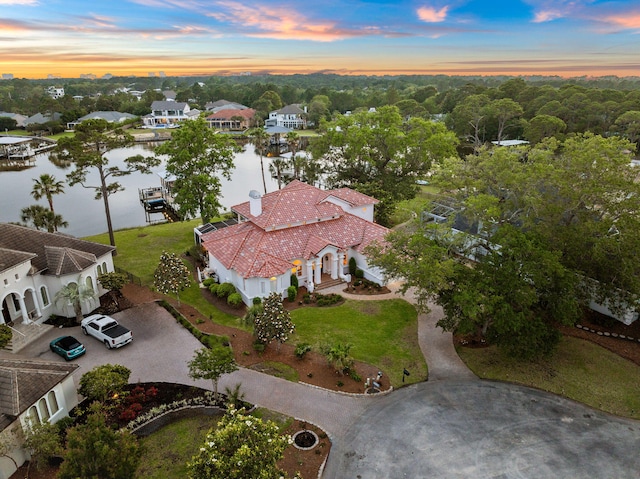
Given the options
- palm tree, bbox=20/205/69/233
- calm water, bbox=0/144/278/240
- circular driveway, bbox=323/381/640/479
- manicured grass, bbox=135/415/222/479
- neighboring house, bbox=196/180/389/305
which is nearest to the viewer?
manicured grass, bbox=135/415/222/479

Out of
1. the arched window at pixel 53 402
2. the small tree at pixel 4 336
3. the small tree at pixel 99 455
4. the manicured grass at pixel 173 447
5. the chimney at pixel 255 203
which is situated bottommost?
the manicured grass at pixel 173 447

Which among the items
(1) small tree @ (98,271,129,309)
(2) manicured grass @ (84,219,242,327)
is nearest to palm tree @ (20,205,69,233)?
(2) manicured grass @ (84,219,242,327)

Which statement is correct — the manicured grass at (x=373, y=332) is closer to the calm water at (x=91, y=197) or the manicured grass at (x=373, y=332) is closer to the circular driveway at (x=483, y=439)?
the circular driveway at (x=483, y=439)

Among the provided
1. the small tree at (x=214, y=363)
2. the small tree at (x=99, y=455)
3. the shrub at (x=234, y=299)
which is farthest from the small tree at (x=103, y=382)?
the shrub at (x=234, y=299)

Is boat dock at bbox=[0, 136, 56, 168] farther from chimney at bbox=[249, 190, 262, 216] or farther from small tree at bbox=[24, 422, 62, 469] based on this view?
small tree at bbox=[24, 422, 62, 469]

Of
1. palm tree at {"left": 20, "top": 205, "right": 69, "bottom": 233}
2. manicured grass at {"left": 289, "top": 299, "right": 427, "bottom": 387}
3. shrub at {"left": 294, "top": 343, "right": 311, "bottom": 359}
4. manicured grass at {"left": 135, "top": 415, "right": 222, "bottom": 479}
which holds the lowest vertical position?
manicured grass at {"left": 289, "top": 299, "right": 427, "bottom": 387}

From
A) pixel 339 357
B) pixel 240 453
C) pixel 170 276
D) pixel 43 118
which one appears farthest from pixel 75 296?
pixel 43 118
